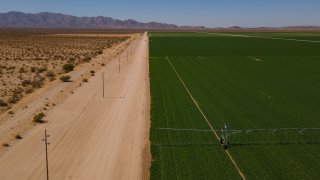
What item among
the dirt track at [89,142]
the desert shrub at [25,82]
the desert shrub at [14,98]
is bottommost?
the dirt track at [89,142]

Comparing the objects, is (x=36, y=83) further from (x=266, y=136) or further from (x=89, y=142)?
(x=266, y=136)

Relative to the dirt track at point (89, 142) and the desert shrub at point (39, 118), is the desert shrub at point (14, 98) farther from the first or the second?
the desert shrub at point (39, 118)

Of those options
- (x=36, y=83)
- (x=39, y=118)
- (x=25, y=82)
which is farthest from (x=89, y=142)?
(x=25, y=82)

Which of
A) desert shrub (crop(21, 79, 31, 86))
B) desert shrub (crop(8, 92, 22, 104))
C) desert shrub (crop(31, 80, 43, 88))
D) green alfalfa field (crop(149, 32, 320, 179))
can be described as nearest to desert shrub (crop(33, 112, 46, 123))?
desert shrub (crop(8, 92, 22, 104))

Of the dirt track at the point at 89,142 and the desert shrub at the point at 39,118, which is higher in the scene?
the desert shrub at the point at 39,118

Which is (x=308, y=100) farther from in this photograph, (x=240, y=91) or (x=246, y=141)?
(x=246, y=141)

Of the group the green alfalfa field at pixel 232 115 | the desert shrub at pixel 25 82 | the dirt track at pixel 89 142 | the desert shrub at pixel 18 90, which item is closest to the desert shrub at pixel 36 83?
the desert shrub at pixel 25 82
